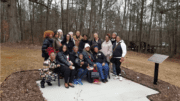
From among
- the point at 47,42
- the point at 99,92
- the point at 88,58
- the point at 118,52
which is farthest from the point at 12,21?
the point at 99,92

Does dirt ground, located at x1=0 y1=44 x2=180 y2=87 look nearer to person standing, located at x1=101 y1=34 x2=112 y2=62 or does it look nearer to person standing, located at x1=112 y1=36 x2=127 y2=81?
person standing, located at x1=112 y1=36 x2=127 y2=81

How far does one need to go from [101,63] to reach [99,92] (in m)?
1.44

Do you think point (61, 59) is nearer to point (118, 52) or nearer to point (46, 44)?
point (46, 44)

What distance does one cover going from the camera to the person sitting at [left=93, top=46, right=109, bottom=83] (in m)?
4.67

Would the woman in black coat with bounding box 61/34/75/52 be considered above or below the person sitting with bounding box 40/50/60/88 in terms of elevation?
above

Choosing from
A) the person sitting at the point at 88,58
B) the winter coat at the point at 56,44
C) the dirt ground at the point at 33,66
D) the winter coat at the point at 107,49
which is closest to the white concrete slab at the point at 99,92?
the person sitting at the point at 88,58

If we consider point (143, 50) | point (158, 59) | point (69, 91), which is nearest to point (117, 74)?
point (158, 59)

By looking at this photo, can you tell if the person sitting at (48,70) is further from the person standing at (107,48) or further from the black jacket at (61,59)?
the person standing at (107,48)

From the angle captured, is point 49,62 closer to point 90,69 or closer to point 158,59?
point 90,69

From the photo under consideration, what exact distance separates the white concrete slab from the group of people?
10.4 inches

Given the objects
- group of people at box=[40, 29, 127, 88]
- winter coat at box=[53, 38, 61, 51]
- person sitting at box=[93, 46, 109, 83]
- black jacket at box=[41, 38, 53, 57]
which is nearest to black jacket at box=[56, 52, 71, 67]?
group of people at box=[40, 29, 127, 88]

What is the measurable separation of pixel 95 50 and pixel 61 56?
1427 millimetres

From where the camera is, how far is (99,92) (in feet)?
12.3

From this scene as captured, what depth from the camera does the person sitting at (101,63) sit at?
15.3ft
